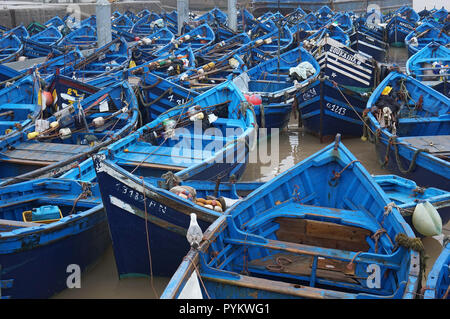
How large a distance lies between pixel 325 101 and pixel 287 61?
3359mm

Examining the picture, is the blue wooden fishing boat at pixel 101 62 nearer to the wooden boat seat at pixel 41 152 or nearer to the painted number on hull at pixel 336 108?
the wooden boat seat at pixel 41 152

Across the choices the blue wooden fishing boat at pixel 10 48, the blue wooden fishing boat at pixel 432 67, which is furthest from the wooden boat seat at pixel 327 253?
the blue wooden fishing boat at pixel 10 48

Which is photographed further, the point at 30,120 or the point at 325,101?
the point at 325,101

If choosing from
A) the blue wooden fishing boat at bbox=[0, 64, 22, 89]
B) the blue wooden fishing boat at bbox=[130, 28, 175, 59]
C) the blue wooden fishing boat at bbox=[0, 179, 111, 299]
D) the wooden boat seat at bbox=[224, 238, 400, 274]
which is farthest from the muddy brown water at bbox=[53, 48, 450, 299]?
the blue wooden fishing boat at bbox=[130, 28, 175, 59]

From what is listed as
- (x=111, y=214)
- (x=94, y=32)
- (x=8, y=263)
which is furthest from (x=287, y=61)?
(x=94, y=32)

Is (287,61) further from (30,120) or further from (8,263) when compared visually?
(8,263)

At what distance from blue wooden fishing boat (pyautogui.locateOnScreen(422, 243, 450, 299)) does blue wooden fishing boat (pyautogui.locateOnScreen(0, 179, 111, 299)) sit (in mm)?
4270

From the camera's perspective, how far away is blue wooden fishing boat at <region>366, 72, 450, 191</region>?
8656mm

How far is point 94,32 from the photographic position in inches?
939

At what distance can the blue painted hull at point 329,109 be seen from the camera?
11930 mm

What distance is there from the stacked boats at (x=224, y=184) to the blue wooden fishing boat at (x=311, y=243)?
18mm

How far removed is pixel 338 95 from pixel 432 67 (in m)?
4.06

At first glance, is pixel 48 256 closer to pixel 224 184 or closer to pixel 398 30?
pixel 224 184

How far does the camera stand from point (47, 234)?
20.0 feet
